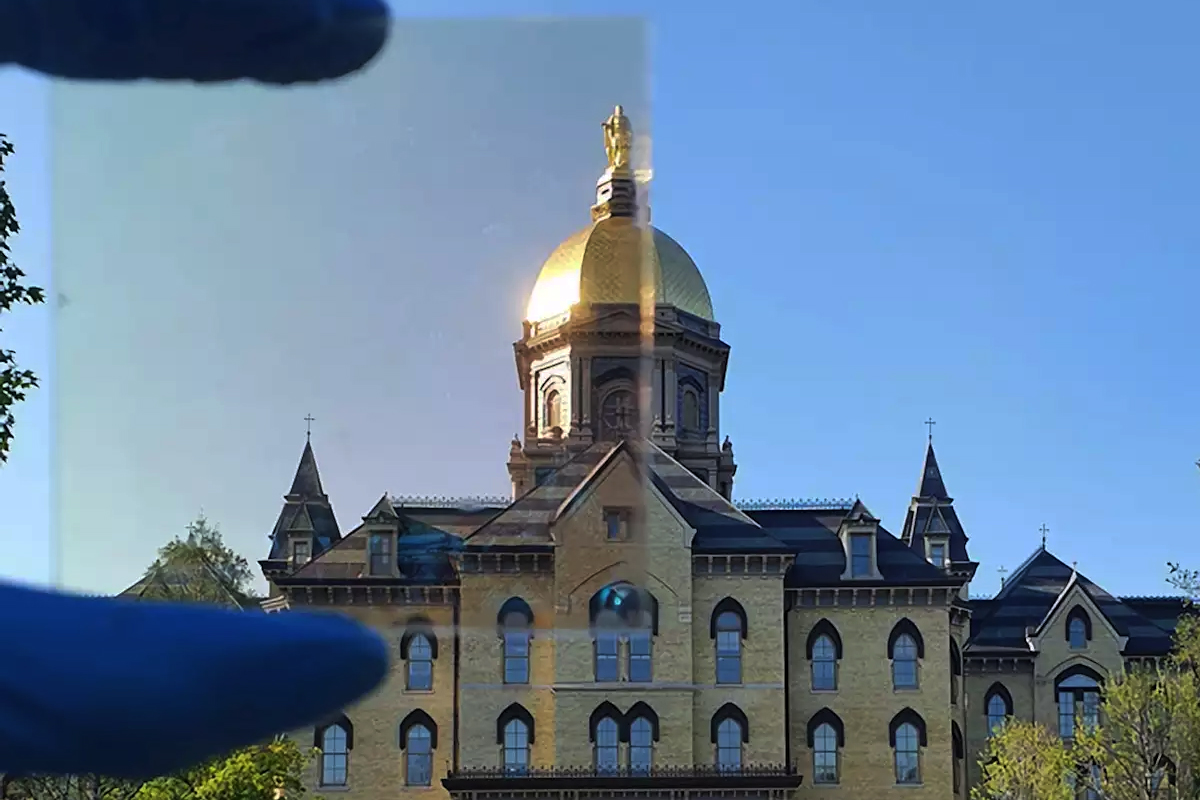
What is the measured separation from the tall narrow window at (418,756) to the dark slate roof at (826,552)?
8147 millimetres

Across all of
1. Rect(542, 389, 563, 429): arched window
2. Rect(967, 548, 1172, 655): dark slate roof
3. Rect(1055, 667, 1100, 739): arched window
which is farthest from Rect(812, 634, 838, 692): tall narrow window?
Rect(542, 389, 563, 429): arched window

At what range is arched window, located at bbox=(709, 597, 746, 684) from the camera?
39.9 metres

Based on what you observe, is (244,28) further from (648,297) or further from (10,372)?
(10,372)

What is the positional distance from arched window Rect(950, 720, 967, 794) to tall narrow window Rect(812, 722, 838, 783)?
250cm

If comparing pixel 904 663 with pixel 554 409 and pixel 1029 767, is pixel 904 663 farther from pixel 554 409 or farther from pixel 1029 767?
pixel 554 409

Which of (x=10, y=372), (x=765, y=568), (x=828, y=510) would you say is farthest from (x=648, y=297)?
(x=828, y=510)

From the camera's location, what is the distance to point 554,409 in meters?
43.4

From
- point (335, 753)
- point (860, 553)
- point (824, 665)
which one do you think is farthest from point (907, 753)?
point (335, 753)

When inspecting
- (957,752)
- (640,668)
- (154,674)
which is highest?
(640,668)

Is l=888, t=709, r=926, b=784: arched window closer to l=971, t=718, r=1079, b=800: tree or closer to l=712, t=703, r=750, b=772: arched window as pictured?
l=971, t=718, r=1079, b=800: tree

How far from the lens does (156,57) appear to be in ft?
11.4

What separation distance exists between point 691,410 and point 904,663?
9.92m

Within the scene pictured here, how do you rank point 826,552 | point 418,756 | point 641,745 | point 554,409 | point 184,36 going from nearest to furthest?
point 184,36
point 641,745
point 418,756
point 826,552
point 554,409

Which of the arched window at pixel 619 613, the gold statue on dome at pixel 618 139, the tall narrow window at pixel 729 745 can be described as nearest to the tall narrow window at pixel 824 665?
the tall narrow window at pixel 729 745
